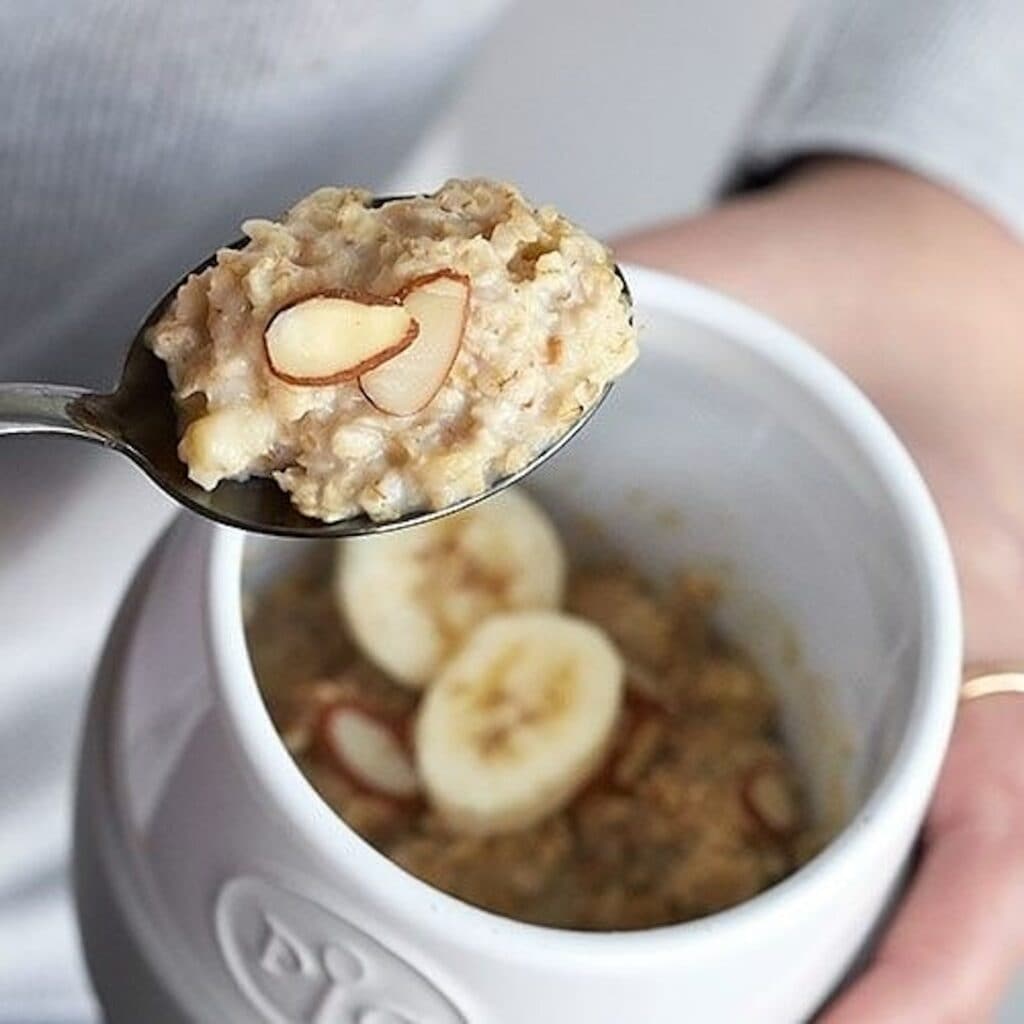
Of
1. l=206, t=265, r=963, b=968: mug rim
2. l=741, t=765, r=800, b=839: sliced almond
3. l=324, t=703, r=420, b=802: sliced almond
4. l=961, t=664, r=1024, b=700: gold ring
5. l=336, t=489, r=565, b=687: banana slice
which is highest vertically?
l=206, t=265, r=963, b=968: mug rim

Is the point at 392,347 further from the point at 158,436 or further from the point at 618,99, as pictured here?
the point at 618,99

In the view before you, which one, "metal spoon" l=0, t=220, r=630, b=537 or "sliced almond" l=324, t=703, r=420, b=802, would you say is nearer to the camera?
"metal spoon" l=0, t=220, r=630, b=537

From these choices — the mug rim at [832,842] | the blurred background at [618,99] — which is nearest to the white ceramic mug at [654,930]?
the mug rim at [832,842]

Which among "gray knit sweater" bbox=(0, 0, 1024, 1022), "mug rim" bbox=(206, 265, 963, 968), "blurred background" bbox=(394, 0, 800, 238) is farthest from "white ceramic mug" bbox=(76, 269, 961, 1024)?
"blurred background" bbox=(394, 0, 800, 238)

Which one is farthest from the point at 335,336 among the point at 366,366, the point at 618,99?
the point at 618,99

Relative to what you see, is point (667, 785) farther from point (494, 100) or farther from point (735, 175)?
point (494, 100)

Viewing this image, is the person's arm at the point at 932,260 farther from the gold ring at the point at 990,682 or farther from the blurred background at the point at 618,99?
the blurred background at the point at 618,99

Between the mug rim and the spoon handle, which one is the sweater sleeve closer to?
the mug rim

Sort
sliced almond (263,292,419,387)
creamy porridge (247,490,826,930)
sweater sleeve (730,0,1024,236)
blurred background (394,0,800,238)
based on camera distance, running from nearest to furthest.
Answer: sliced almond (263,292,419,387), creamy porridge (247,490,826,930), sweater sleeve (730,0,1024,236), blurred background (394,0,800,238)
